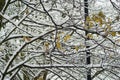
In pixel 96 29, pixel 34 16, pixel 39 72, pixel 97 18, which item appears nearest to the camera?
pixel 97 18

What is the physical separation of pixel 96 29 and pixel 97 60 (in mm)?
1662

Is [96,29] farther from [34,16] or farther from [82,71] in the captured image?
[34,16]

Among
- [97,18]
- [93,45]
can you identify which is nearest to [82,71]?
[93,45]

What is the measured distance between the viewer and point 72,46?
7840 millimetres

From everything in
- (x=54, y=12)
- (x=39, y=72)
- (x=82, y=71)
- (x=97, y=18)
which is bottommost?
(x=39, y=72)

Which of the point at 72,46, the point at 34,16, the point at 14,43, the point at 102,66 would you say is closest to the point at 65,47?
the point at 72,46

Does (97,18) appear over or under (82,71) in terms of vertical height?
over

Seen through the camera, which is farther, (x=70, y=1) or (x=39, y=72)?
(x=39, y=72)

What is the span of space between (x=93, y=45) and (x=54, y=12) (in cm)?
298

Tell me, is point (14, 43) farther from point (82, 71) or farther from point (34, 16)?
point (82, 71)

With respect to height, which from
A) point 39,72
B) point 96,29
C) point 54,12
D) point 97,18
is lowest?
point 39,72

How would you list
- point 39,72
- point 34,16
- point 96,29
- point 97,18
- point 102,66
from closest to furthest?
1. point 97,18
2. point 96,29
3. point 102,66
4. point 39,72
5. point 34,16

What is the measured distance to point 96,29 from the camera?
6.14 m

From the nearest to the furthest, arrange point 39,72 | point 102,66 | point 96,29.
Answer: point 96,29 → point 102,66 → point 39,72
